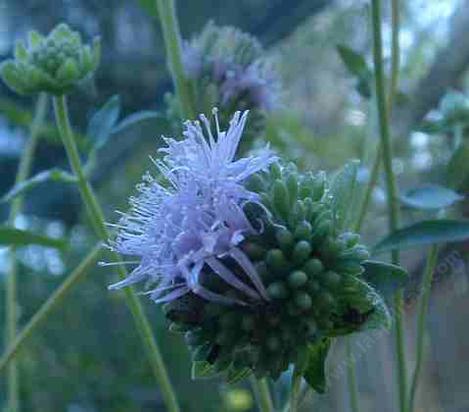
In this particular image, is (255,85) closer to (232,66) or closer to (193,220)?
(232,66)

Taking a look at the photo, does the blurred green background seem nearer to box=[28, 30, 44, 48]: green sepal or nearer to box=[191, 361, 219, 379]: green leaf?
box=[28, 30, 44, 48]: green sepal

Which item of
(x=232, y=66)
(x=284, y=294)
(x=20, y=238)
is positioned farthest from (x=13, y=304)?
(x=284, y=294)

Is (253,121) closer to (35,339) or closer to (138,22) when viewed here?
(138,22)

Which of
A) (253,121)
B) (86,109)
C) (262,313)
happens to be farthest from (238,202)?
(86,109)

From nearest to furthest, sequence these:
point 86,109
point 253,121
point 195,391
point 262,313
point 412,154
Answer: point 262,313 → point 253,121 → point 86,109 → point 412,154 → point 195,391

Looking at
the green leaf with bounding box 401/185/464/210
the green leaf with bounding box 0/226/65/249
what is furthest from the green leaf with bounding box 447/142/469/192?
the green leaf with bounding box 0/226/65/249

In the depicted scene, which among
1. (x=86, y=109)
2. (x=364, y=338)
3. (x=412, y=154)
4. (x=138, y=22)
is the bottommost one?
(x=364, y=338)

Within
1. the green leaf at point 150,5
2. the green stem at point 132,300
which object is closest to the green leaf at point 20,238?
the green stem at point 132,300
